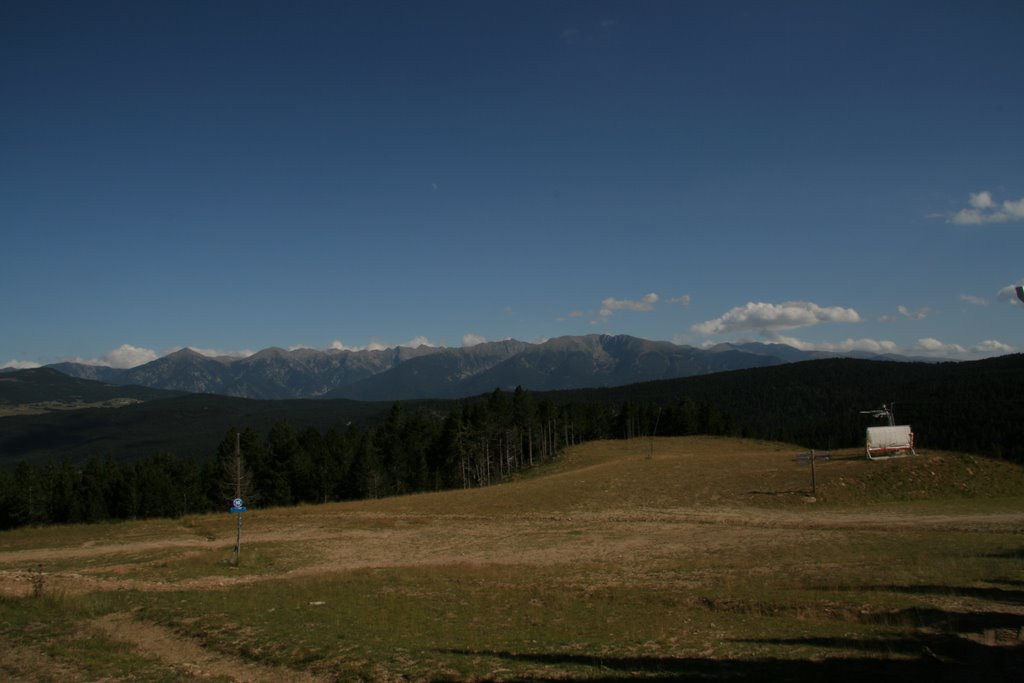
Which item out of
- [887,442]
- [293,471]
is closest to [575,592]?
[887,442]

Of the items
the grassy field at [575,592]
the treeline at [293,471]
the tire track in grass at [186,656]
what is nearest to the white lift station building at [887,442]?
the grassy field at [575,592]

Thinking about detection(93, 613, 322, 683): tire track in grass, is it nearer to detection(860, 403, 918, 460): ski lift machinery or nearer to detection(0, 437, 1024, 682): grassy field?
detection(0, 437, 1024, 682): grassy field

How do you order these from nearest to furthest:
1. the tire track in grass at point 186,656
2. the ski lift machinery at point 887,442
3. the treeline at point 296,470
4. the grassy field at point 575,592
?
the grassy field at point 575,592
the tire track in grass at point 186,656
the ski lift machinery at point 887,442
the treeline at point 296,470

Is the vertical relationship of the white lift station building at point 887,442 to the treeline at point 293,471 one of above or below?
above

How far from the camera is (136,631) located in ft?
62.4

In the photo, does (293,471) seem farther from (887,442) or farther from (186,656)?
(186,656)

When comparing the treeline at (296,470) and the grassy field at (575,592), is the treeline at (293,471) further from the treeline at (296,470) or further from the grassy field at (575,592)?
the grassy field at (575,592)

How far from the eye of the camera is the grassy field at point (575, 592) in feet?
45.1

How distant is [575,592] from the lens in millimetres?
22594

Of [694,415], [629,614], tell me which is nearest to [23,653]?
[629,614]

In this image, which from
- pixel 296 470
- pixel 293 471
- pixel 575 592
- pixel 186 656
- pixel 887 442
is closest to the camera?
pixel 186 656

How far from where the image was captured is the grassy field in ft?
45.1

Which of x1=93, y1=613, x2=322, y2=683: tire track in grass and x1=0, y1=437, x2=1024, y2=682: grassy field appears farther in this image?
x1=93, y1=613, x2=322, y2=683: tire track in grass

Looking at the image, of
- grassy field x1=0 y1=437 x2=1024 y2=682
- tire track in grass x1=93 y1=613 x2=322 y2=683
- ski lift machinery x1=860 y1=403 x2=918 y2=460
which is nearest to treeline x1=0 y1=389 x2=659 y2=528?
grassy field x1=0 y1=437 x2=1024 y2=682
